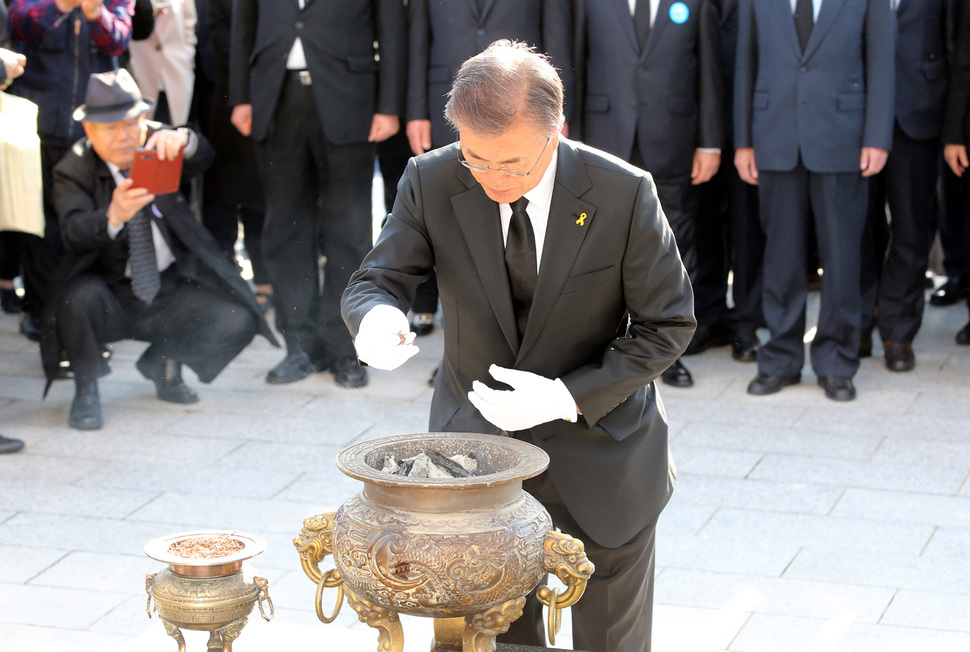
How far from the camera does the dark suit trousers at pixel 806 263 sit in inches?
217

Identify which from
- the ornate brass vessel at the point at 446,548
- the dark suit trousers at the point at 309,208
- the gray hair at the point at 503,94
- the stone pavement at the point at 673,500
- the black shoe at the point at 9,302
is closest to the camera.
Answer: the ornate brass vessel at the point at 446,548

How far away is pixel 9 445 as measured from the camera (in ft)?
16.3

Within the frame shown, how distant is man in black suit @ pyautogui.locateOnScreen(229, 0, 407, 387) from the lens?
18.6ft

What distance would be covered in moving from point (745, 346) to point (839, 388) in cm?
78

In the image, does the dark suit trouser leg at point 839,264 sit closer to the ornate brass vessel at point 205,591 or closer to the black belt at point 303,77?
the black belt at point 303,77

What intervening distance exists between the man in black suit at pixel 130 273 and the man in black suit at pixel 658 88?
6.14 feet

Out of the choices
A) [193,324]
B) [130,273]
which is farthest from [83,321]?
[193,324]

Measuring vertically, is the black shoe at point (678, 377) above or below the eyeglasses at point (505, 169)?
below

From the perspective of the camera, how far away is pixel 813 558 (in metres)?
3.93

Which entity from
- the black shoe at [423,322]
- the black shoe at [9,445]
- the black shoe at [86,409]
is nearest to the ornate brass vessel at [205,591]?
the black shoe at [9,445]

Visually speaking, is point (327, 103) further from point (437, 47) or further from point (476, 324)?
point (476, 324)

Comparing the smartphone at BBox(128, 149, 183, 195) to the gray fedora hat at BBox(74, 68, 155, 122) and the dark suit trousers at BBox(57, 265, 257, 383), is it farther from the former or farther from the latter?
the dark suit trousers at BBox(57, 265, 257, 383)

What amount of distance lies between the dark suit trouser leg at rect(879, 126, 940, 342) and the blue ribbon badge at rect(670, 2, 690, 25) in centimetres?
120

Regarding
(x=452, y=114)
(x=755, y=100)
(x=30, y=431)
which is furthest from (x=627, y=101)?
(x=452, y=114)
